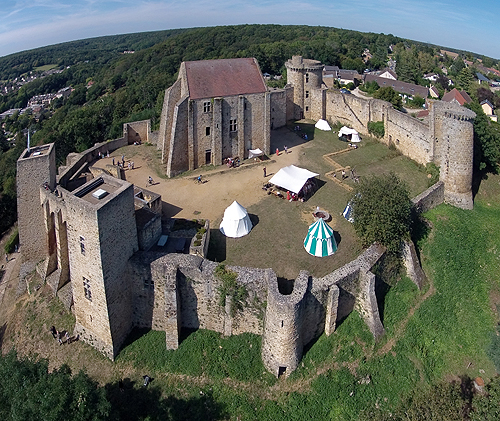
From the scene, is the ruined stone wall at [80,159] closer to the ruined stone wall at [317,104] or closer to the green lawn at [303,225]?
the green lawn at [303,225]

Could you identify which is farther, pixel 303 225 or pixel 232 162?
pixel 232 162

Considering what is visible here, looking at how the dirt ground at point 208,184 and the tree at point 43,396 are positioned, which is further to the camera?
the dirt ground at point 208,184

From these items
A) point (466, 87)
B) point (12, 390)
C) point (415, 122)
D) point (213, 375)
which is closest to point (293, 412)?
point (213, 375)

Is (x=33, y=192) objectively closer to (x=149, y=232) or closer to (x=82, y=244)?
(x=82, y=244)

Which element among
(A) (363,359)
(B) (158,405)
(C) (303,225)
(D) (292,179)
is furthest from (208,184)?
(A) (363,359)

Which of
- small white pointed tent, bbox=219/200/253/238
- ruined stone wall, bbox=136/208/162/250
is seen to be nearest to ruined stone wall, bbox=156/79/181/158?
small white pointed tent, bbox=219/200/253/238

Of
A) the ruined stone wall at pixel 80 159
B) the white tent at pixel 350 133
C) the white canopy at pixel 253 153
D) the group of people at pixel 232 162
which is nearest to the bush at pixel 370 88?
the white tent at pixel 350 133
